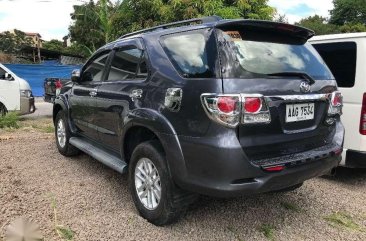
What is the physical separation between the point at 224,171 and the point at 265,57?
1.07 meters

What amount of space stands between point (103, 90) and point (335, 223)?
2.83 metres

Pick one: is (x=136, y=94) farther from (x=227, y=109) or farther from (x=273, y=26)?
(x=273, y=26)

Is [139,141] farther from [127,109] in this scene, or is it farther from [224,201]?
[224,201]

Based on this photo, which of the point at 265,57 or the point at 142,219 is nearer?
the point at 265,57

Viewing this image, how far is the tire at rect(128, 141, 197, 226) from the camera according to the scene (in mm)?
3312

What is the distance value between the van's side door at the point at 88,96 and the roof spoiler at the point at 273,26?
2.02 metres

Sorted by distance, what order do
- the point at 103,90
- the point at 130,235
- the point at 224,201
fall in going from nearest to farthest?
1. the point at 130,235
2. the point at 224,201
3. the point at 103,90

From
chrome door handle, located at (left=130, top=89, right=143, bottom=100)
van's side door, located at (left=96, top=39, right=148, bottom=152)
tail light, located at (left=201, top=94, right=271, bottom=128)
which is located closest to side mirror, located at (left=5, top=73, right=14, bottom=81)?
van's side door, located at (left=96, top=39, right=148, bottom=152)

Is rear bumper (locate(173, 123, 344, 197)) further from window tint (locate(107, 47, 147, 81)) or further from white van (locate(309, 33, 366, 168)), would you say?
white van (locate(309, 33, 366, 168))

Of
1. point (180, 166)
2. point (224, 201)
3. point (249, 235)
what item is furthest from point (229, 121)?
point (224, 201)

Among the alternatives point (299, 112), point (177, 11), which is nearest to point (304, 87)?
point (299, 112)

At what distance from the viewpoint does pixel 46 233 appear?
3297mm

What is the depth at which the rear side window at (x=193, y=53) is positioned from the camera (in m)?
3.09

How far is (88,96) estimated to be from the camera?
4926 millimetres
